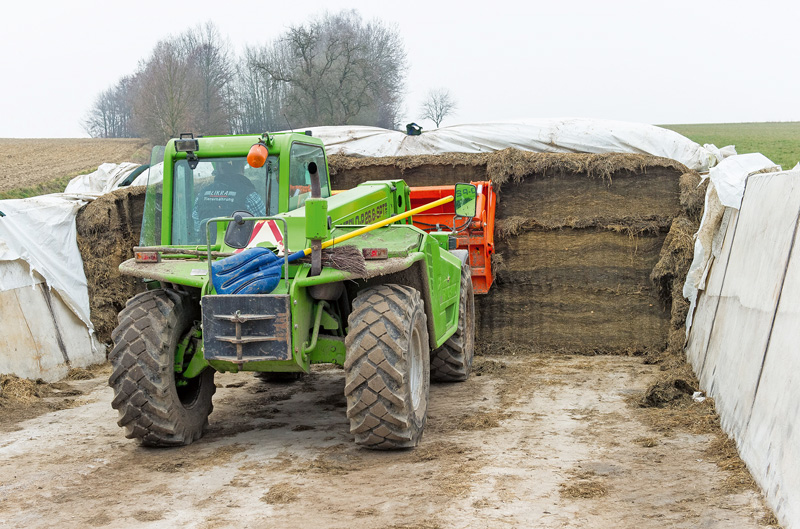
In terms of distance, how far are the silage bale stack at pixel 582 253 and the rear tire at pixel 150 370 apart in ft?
17.7

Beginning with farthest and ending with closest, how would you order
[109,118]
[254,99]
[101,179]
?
[109,118], [254,99], [101,179]

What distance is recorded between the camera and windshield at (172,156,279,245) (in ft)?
22.0

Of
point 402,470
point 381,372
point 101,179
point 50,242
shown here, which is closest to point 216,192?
point 381,372

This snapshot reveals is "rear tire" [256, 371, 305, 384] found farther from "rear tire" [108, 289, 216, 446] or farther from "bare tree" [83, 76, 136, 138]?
"bare tree" [83, 76, 136, 138]

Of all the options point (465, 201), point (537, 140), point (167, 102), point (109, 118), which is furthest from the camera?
point (109, 118)

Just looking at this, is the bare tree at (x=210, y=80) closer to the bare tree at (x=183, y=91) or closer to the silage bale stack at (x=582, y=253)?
the bare tree at (x=183, y=91)

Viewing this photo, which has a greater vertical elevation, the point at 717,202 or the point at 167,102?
the point at 717,202

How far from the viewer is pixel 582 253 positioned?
35.2 feet

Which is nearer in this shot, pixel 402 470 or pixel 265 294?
pixel 402 470

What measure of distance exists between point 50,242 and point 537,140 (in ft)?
22.3

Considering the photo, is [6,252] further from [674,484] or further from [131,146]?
[131,146]

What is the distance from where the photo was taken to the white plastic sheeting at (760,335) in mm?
4398

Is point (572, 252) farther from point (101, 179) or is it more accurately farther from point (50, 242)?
point (101, 179)

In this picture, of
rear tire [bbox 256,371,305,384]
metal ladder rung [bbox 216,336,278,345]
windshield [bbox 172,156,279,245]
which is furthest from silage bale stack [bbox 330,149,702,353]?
metal ladder rung [bbox 216,336,278,345]
